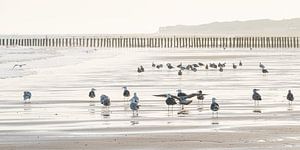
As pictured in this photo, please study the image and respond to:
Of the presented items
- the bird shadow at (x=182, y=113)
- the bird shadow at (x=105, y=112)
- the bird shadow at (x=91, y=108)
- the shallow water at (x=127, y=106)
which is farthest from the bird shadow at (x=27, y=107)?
the bird shadow at (x=182, y=113)

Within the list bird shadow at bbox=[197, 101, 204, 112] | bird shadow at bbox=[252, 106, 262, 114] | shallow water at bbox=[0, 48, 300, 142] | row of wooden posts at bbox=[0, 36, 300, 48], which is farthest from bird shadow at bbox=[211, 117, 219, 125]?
row of wooden posts at bbox=[0, 36, 300, 48]

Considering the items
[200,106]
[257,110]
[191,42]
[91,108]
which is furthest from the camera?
[191,42]

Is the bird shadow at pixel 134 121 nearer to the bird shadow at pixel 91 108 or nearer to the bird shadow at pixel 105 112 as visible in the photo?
the bird shadow at pixel 105 112

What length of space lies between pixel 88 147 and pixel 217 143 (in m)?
2.24

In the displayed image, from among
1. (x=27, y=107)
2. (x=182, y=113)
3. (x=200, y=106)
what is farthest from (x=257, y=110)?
(x=27, y=107)

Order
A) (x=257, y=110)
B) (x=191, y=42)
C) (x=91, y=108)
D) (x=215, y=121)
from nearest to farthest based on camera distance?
(x=215, y=121) < (x=257, y=110) < (x=91, y=108) < (x=191, y=42)

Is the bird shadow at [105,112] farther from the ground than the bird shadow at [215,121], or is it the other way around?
the bird shadow at [105,112]

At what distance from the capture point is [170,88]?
29.3 meters

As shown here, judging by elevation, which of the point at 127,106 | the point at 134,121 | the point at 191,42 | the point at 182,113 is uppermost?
the point at 191,42

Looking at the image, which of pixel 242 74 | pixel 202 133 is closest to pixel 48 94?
pixel 202 133

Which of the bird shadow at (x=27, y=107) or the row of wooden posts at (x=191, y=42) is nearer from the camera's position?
the bird shadow at (x=27, y=107)

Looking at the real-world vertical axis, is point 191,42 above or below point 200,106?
above

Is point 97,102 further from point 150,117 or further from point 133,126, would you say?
point 133,126

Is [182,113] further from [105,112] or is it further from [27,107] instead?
[27,107]
